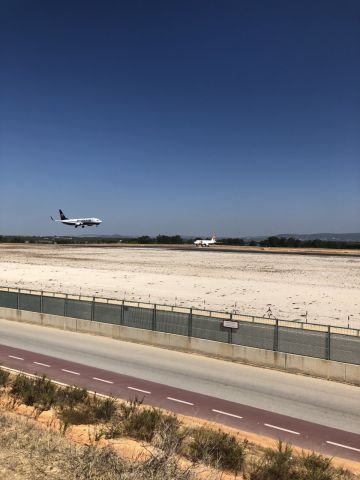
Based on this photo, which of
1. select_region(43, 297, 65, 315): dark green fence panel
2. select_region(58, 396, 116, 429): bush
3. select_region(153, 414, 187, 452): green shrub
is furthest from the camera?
select_region(43, 297, 65, 315): dark green fence panel

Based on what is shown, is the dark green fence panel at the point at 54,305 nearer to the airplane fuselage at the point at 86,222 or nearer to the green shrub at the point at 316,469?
the green shrub at the point at 316,469

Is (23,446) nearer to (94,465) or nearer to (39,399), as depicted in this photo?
(94,465)

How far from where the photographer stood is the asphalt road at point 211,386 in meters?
15.1

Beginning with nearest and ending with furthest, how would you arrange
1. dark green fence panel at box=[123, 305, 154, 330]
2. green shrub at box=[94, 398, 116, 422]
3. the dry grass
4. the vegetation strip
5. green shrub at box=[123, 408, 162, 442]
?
the dry grass, the vegetation strip, green shrub at box=[123, 408, 162, 442], green shrub at box=[94, 398, 116, 422], dark green fence panel at box=[123, 305, 154, 330]

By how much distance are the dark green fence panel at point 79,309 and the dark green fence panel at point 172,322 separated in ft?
17.9

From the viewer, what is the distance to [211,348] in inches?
969

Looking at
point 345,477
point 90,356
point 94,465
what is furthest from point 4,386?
point 345,477

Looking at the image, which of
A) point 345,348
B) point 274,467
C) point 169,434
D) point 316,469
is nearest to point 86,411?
point 169,434

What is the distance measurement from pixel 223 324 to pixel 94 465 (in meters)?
15.0

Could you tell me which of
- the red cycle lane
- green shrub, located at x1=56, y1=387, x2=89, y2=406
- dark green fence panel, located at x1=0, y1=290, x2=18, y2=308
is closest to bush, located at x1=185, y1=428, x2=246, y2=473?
the red cycle lane

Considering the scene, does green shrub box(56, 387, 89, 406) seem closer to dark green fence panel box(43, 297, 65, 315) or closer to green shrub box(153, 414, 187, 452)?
green shrub box(153, 414, 187, 452)

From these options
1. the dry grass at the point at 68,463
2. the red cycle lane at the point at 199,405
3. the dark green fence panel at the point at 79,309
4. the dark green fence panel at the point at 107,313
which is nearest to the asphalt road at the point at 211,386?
the red cycle lane at the point at 199,405

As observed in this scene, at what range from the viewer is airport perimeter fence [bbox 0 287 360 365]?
70.0 ft

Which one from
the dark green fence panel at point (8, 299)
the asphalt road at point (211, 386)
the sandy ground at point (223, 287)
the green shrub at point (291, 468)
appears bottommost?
the asphalt road at point (211, 386)
